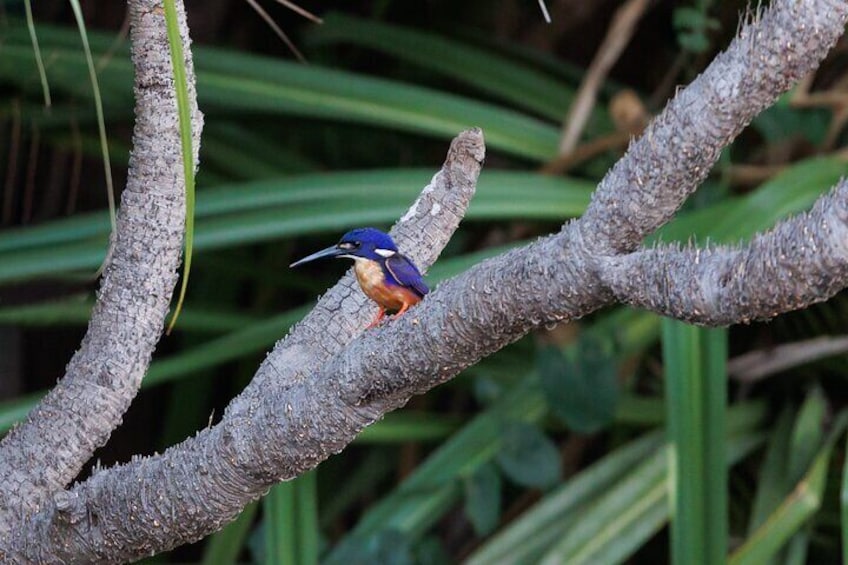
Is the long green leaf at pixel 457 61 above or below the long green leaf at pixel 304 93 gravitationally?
above

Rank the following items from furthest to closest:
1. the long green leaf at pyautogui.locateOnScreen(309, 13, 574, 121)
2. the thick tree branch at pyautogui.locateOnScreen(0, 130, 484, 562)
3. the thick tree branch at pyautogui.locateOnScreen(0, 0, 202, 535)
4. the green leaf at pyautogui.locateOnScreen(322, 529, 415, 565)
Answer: the long green leaf at pyautogui.locateOnScreen(309, 13, 574, 121)
the green leaf at pyautogui.locateOnScreen(322, 529, 415, 565)
the thick tree branch at pyautogui.locateOnScreen(0, 0, 202, 535)
the thick tree branch at pyautogui.locateOnScreen(0, 130, 484, 562)

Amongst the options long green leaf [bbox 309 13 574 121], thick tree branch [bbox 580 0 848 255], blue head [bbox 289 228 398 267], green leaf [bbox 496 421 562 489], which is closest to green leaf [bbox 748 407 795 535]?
green leaf [bbox 496 421 562 489]

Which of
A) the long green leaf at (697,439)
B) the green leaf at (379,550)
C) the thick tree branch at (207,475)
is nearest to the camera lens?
the thick tree branch at (207,475)

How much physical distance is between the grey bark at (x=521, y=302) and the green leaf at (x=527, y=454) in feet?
3.10

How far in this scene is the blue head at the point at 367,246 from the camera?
0.79m

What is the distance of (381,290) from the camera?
769 mm

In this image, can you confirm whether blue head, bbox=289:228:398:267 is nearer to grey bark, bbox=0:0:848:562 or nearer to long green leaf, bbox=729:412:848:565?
grey bark, bbox=0:0:848:562

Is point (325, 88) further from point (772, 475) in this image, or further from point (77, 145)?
point (772, 475)

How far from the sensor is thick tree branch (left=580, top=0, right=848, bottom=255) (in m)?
0.56

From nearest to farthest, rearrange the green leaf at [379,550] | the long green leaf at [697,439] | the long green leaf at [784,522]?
the long green leaf at [697,439], the long green leaf at [784,522], the green leaf at [379,550]

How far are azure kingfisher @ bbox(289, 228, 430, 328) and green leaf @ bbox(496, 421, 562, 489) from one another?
0.92 meters

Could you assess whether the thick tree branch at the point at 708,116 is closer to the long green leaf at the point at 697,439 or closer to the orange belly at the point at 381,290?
the orange belly at the point at 381,290

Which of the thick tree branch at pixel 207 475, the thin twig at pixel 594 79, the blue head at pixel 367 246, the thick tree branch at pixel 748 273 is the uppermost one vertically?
the thin twig at pixel 594 79

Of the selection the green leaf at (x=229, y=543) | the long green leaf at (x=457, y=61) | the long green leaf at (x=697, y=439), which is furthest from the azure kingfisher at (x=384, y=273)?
the long green leaf at (x=457, y=61)
